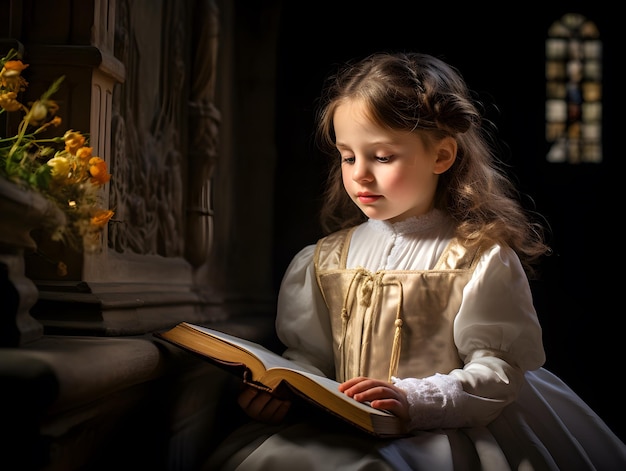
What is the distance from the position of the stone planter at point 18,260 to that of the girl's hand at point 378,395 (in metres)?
0.63

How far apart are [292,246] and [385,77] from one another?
242 cm

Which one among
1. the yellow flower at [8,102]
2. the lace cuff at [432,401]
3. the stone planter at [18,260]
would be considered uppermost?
the yellow flower at [8,102]

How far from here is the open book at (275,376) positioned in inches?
59.9

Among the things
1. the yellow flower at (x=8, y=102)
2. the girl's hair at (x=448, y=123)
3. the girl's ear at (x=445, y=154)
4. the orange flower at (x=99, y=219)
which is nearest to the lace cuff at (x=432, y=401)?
the girl's hair at (x=448, y=123)

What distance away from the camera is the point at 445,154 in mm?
2068

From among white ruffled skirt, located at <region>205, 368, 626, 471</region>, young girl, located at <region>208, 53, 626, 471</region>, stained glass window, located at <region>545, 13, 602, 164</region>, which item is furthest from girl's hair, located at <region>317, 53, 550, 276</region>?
stained glass window, located at <region>545, 13, 602, 164</region>

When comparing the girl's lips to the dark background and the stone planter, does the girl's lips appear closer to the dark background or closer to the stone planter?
the stone planter

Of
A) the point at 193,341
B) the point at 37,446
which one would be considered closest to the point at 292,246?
the point at 193,341

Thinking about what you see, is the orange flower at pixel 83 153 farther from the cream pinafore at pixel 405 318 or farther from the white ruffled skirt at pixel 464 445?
the cream pinafore at pixel 405 318

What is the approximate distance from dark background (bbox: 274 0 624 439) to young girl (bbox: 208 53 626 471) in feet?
Result: 6.65

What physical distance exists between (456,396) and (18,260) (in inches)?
36.7

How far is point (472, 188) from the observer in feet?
6.93

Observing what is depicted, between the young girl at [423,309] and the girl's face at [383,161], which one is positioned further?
the girl's face at [383,161]

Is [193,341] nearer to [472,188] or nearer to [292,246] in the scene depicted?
[472,188]
